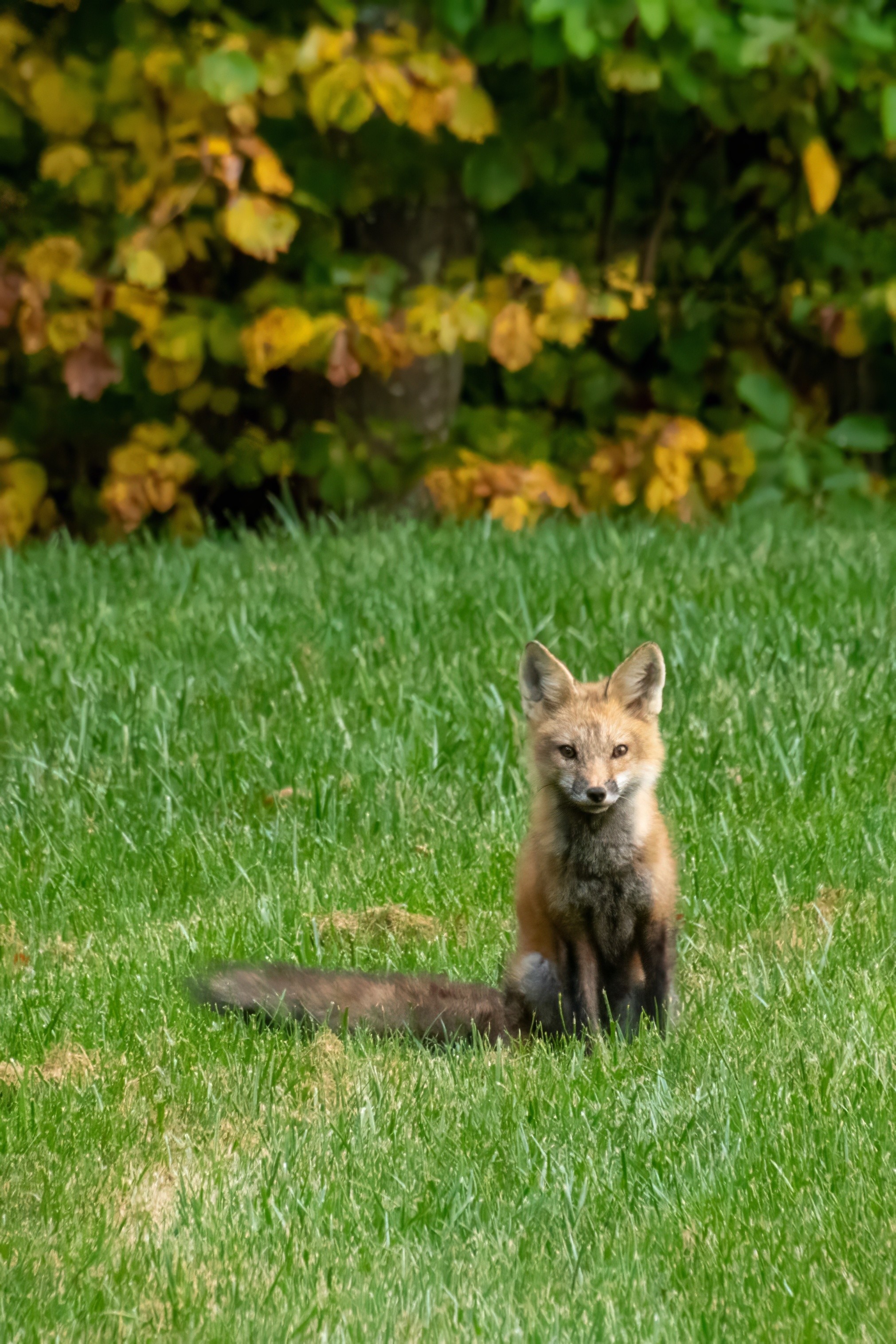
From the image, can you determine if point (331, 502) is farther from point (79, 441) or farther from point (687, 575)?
point (687, 575)

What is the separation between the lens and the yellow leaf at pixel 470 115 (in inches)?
390

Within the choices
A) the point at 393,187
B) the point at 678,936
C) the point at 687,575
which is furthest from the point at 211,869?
the point at 393,187

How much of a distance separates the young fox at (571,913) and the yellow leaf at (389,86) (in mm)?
6256

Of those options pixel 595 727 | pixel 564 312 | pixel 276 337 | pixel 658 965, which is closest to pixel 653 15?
pixel 564 312

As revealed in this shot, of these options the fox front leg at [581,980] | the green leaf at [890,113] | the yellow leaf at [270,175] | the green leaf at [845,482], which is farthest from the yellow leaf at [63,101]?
the fox front leg at [581,980]

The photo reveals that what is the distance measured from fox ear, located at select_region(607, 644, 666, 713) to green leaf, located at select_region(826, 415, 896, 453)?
7.85 m

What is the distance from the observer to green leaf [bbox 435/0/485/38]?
363 inches

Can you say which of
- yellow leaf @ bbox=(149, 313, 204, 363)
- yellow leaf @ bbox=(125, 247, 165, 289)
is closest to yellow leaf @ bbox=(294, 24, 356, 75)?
yellow leaf @ bbox=(125, 247, 165, 289)

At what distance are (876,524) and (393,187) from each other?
3486mm

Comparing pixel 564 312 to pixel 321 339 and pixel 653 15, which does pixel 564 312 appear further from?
pixel 653 15

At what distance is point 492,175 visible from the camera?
1055 cm

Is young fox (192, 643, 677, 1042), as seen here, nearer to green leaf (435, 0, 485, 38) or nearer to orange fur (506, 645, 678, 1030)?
orange fur (506, 645, 678, 1030)

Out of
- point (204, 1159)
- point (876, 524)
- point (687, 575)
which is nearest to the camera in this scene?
point (204, 1159)

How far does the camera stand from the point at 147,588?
8344mm
